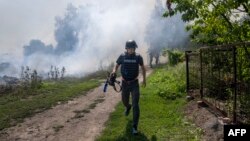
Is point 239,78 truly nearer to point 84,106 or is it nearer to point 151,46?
point 84,106

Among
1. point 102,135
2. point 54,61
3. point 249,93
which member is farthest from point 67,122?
point 54,61

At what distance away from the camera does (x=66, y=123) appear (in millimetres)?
11688

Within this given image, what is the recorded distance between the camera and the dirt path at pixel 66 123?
33.5 ft

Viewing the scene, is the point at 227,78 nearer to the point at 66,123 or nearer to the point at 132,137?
the point at 132,137

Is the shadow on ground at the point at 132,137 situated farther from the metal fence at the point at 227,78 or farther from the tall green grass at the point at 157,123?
the metal fence at the point at 227,78

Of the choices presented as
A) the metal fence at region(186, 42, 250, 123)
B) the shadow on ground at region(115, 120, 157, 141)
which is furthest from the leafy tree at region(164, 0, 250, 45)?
the shadow on ground at region(115, 120, 157, 141)

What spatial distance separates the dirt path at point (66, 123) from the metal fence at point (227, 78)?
295 cm

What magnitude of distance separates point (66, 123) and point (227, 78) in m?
4.66

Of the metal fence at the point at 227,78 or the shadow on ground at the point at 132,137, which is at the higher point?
the metal fence at the point at 227,78

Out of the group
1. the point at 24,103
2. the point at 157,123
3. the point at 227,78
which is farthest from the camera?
the point at 24,103

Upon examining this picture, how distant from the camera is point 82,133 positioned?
33.8ft

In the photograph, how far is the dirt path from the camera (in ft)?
33.5

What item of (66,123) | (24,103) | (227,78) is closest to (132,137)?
(227,78)

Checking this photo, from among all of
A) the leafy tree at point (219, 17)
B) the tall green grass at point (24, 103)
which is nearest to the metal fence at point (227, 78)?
the leafy tree at point (219, 17)
